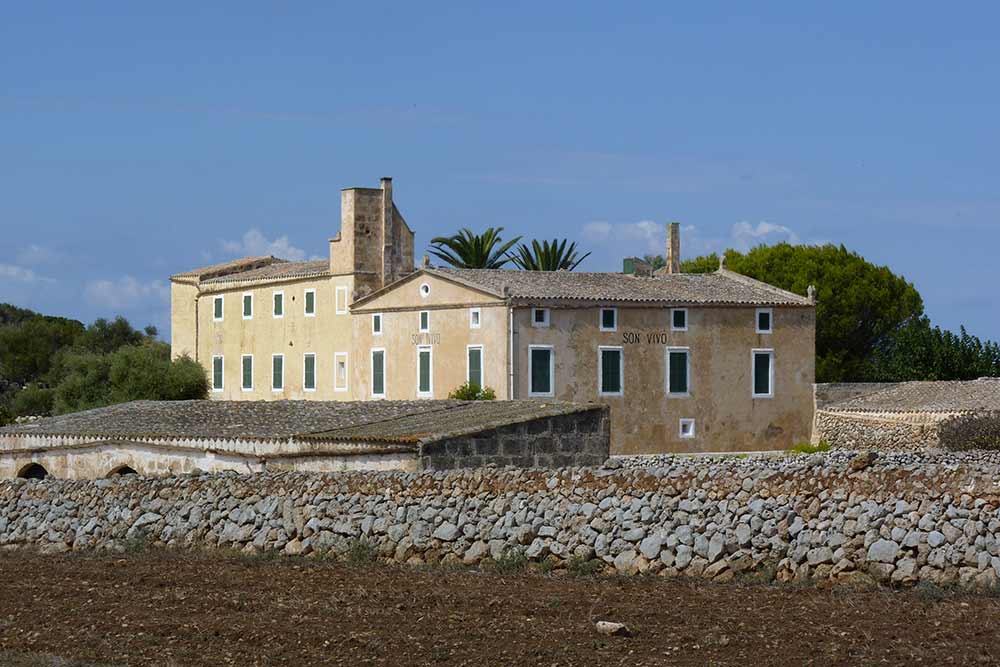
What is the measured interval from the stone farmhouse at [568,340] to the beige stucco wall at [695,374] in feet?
0.14

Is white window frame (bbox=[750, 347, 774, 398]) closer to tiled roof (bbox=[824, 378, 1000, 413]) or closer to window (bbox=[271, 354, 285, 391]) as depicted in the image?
tiled roof (bbox=[824, 378, 1000, 413])

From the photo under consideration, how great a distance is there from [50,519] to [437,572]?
776 cm

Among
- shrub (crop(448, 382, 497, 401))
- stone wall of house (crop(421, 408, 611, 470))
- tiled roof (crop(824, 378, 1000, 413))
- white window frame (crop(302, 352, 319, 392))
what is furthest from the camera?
white window frame (crop(302, 352, 319, 392))

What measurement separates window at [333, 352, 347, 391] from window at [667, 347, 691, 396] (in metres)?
11.9

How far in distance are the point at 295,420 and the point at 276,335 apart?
84.7 feet

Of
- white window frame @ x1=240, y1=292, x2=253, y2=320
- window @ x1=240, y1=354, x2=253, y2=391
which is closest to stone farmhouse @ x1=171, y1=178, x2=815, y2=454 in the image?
window @ x1=240, y1=354, x2=253, y2=391

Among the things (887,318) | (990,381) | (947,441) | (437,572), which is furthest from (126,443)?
(887,318)

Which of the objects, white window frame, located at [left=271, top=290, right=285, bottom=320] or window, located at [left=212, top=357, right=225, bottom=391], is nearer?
white window frame, located at [left=271, top=290, right=285, bottom=320]

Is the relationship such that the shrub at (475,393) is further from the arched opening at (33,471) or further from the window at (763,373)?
the arched opening at (33,471)

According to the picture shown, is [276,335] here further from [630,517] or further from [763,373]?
[630,517]

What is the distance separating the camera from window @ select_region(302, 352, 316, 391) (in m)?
55.6

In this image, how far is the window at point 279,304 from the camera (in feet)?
191

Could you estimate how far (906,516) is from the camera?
1474 cm

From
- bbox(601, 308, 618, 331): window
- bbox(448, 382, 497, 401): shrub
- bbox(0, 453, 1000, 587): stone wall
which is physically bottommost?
bbox(0, 453, 1000, 587): stone wall
